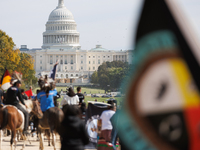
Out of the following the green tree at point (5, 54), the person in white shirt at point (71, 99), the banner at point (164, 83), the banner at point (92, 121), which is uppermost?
the green tree at point (5, 54)

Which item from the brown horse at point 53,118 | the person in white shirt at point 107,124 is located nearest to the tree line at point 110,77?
the person in white shirt at point 107,124

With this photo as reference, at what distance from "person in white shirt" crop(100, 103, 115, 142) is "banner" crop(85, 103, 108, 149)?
3.18 metres

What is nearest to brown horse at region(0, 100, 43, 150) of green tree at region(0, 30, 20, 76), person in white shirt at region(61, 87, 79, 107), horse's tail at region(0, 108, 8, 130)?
→ horse's tail at region(0, 108, 8, 130)

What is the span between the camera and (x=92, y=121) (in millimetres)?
14562

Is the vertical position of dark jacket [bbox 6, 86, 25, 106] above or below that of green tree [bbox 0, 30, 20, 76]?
below

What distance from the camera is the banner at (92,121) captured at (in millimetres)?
14151

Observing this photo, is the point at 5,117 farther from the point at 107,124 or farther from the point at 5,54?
the point at 5,54

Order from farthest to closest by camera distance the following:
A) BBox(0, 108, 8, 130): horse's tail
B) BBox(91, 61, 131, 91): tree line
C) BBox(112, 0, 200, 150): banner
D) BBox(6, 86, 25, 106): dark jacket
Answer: BBox(91, 61, 131, 91): tree line
BBox(6, 86, 25, 106): dark jacket
BBox(0, 108, 8, 130): horse's tail
BBox(112, 0, 200, 150): banner

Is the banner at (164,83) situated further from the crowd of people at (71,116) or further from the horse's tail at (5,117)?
the horse's tail at (5,117)

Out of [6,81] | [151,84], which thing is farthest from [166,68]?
[6,81]

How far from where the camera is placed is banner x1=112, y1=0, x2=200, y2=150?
145 cm

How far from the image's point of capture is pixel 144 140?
1.59 m

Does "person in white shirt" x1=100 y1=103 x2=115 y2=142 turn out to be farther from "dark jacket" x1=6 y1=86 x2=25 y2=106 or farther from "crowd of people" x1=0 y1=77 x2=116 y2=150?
"dark jacket" x1=6 y1=86 x2=25 y2=106

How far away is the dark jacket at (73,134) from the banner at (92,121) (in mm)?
7910
